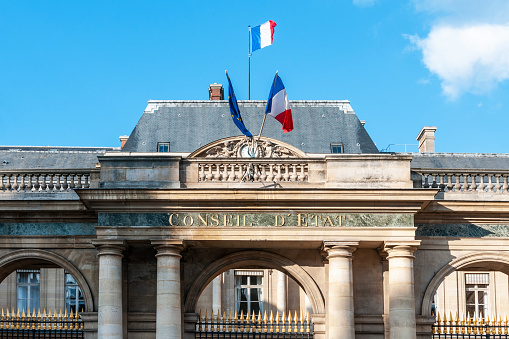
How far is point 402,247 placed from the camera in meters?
21.5

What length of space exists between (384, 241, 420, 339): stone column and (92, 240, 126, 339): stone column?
5787mm

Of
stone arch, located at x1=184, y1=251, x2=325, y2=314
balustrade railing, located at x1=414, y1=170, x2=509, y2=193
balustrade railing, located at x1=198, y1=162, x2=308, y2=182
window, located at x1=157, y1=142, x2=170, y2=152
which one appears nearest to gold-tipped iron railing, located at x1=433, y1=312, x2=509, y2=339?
stone arch, located at x1=184, y1=251, x2=325, y2=314

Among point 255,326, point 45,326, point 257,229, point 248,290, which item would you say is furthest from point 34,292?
point 257,229

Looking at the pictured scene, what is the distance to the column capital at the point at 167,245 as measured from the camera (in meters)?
21.5

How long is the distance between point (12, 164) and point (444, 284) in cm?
1527

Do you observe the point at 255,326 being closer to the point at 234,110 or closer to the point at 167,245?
the point at 167,245

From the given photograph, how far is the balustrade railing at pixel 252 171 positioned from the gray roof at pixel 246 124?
9.45ft

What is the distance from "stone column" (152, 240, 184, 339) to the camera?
21.2m

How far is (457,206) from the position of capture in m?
22.6

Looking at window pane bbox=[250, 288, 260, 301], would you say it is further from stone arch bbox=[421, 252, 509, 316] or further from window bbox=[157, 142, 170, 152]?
stone arch bbox=[421, 252, 509, 316]

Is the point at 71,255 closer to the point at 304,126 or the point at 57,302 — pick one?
the point at 304,126

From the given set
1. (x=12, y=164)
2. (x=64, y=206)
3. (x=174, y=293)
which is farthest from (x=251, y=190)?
(x=12, y=164)

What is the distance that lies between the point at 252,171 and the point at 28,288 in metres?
15.9

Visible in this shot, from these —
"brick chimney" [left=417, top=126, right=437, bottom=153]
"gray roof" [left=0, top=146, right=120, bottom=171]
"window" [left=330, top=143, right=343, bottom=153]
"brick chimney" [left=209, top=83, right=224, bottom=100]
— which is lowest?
"window" [left=330, top=143, right=343, bottom=153]
